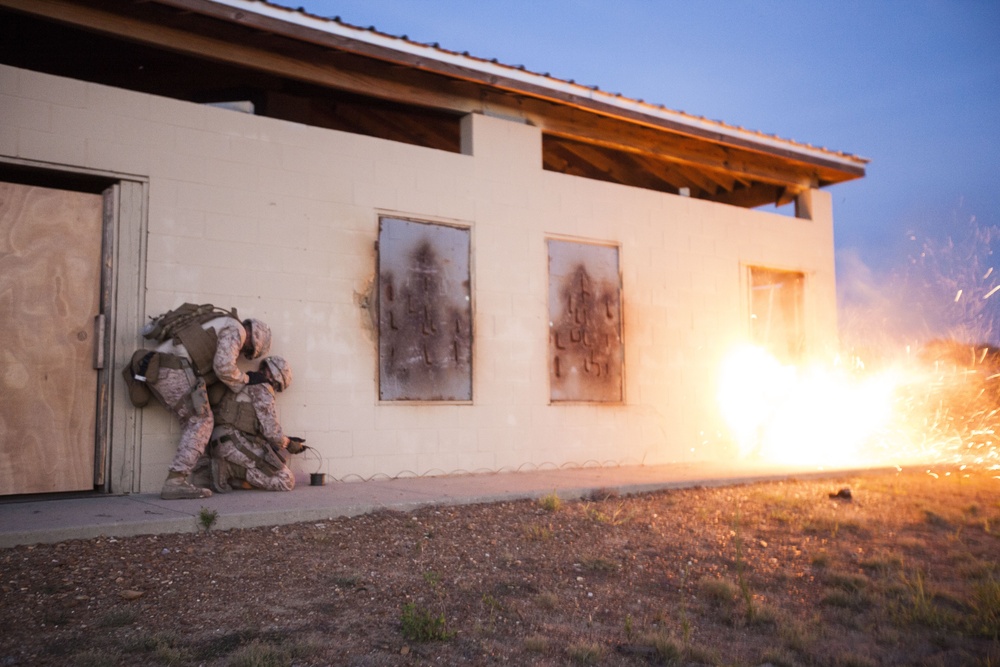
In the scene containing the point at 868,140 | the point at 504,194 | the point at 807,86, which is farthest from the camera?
the point at 807,86

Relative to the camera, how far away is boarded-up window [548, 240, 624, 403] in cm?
986

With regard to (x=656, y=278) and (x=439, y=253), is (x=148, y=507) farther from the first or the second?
(x=656, y=278)

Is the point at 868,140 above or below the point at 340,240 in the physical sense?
above

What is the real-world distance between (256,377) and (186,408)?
67 cm

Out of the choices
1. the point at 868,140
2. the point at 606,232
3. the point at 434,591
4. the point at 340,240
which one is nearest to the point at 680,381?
the point at 606,232

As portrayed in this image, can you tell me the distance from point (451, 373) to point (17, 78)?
4626 millimetres

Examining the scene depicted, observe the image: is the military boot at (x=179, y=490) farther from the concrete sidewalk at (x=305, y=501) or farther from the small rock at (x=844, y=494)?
the small rock at (x=844, y=494)

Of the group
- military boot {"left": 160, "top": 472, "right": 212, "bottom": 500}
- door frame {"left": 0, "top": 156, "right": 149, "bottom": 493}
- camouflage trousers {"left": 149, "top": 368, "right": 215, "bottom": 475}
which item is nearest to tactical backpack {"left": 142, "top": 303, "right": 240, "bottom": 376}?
camouflage trousers {"left": 149, "top": 368, "right": 215, "bottom": 475}

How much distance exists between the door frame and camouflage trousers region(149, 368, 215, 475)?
34 centimetres

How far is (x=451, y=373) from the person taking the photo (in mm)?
8969

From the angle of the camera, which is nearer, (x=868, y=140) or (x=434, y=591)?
(x=434, y=591)

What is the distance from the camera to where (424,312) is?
29.1ft

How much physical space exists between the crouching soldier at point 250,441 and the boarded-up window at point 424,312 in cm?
136

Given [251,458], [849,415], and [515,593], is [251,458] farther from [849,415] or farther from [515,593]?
[849,415]
